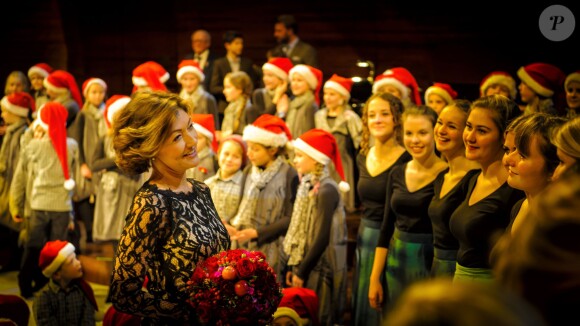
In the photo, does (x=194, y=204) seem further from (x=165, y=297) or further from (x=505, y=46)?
(x=505, y=46)

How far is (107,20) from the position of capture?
10.5 metres

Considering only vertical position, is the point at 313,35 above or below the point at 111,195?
above

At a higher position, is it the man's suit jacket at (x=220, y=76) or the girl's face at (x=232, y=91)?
the man's suit jacket at (x=220, y=76)

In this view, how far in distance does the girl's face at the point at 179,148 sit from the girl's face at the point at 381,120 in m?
2.04

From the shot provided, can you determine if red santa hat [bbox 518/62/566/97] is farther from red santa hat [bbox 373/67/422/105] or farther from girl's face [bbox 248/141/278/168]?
girl's face [bbox 248/141/278/168]

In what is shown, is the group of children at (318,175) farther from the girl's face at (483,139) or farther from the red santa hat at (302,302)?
the red santa hat at (302,302)

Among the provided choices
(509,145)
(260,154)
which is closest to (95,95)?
(260,154)

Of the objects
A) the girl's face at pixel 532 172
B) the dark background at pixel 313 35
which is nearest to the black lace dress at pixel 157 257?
the girl's face at pixel 532 172

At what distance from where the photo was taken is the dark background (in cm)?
897

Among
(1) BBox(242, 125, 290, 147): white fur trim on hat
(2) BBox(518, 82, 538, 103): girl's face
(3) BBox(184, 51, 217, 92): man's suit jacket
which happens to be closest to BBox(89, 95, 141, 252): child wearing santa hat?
(1) BBox(242, 125, 290, 147): white fur trim on hat

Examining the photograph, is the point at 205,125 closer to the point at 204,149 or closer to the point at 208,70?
the point at 204,149

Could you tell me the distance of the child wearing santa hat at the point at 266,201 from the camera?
15.6 feet

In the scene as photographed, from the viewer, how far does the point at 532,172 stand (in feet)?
8.92

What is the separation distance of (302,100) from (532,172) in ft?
14.5
